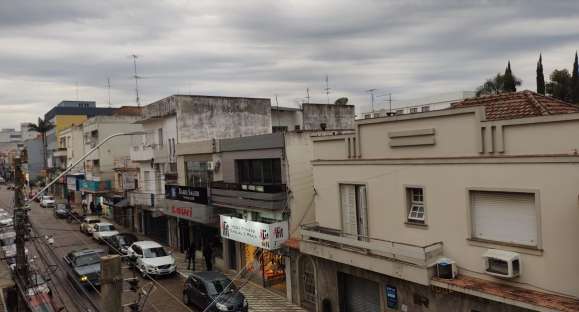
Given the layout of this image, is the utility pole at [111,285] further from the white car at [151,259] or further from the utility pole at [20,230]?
the white car at [151,259]

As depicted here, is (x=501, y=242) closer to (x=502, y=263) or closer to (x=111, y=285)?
(x=502, y=263)

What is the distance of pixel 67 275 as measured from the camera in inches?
873

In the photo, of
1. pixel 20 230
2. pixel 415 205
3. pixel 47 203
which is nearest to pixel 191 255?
pixel 20 230

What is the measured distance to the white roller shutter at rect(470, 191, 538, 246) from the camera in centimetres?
1212

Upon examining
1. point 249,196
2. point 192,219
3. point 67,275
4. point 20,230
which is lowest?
point 67,275

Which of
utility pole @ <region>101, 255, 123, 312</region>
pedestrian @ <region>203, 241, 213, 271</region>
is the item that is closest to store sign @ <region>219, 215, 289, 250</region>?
pedestrian @ <region>203, 241, 213, 271</region>

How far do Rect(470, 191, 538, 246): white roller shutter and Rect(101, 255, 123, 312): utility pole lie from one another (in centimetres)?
972

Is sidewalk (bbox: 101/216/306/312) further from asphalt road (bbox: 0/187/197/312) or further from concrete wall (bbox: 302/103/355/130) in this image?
concrete wall (bbox: 302/103/355/130)

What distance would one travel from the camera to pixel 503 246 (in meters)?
12.7

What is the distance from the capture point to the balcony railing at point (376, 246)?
14.0m

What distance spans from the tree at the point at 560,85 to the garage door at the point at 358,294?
1392 inches

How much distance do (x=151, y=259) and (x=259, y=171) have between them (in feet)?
27.4

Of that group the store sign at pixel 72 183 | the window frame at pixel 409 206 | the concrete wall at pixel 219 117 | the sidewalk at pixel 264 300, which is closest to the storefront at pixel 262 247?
the sidewalk at pixel 264 300

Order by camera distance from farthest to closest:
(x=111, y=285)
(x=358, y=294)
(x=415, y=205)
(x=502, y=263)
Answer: (x=358, y=294) < (x=415, y=205) < (x=502, y=263) < (x=111, y=285)
